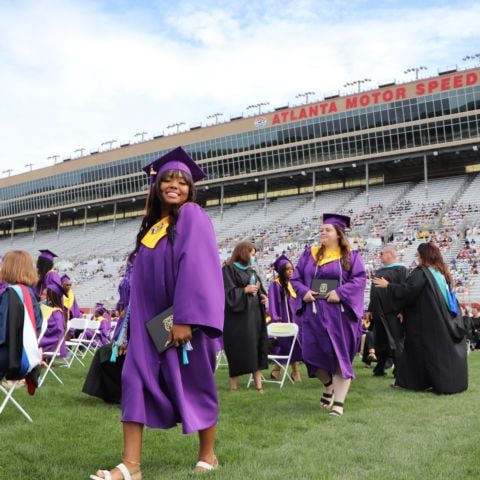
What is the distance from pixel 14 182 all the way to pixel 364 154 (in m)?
44.6

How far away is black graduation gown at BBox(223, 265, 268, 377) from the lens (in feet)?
25.2

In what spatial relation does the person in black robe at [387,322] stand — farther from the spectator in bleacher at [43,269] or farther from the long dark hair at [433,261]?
the spectator in bleacher at [43,269]

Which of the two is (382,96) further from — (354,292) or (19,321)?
(19,321)

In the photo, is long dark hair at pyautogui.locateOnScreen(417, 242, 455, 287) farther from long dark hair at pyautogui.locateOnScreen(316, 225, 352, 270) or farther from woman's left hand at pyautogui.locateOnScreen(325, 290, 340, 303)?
woman's left hand at pyautogui.locateOnScreen(325, 290, 340, 303)

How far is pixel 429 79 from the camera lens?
4200 cm

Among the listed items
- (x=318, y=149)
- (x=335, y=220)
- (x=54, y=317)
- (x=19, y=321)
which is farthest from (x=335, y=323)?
(x=318, y=149)

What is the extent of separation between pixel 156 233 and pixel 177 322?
626 millimetres

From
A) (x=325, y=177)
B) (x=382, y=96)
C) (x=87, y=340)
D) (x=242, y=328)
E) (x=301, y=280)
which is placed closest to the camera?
(x=301, y=280)

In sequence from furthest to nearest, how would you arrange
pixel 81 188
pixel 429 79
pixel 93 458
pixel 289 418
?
pixel 81 188, pixel 429 79, pixel 289 418, pixel 93 458

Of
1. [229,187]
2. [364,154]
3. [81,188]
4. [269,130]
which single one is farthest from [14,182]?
[364,154]

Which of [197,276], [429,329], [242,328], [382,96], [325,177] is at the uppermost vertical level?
[382,96]

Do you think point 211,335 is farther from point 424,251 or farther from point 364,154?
point 364,154

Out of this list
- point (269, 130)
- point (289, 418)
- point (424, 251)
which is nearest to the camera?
point (289, 418)

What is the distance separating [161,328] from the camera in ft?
11.0
